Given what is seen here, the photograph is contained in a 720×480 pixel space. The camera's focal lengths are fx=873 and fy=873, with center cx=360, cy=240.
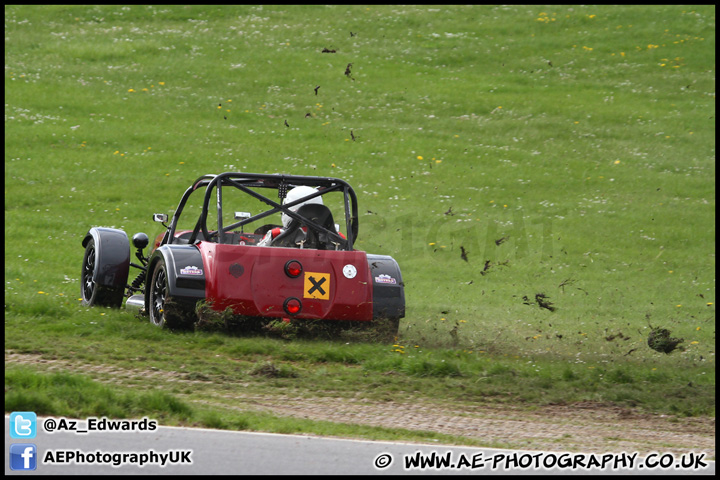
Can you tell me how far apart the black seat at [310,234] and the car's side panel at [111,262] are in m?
2.01

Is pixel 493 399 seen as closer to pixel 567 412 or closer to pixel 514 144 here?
pixel 567 412

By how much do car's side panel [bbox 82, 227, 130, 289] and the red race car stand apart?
1 centimetres

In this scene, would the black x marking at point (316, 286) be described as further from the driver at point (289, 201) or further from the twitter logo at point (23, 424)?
the twitter logo at point (23, 424)

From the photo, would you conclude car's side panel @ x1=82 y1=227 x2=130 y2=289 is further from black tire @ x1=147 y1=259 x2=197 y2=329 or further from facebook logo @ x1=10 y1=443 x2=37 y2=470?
facebook logo @ x1=10 y1=443 x2=37 y2=470

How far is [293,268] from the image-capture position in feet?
30.5

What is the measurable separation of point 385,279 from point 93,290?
377 cm

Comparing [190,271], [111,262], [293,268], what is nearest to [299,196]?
[293,268]

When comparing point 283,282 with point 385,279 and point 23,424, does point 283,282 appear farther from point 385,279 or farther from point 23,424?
point 23,424

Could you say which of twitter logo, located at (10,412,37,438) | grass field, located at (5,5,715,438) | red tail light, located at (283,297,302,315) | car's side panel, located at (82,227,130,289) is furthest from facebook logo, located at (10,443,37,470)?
car's side panel, located at (82,227,130,289)

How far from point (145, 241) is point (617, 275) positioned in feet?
32.7

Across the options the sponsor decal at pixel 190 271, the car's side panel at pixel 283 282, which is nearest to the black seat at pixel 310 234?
the car's side panel at pixel 283 282

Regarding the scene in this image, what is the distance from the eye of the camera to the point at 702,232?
2044 cm

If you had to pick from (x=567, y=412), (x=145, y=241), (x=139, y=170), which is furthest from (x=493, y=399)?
(x=139, y=170)

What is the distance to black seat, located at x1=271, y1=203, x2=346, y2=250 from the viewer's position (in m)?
10.1
